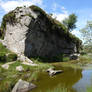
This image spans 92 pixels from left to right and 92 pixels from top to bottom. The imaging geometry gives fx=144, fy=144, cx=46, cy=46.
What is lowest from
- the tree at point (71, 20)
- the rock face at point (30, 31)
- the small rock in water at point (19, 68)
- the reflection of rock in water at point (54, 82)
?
the reflection of rock in water at point (54, 82)

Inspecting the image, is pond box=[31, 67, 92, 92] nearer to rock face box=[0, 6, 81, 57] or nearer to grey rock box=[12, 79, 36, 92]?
grey rock box=[12, 79, 36, 92]

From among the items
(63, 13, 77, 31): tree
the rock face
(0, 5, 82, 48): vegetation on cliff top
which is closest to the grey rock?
the rock face

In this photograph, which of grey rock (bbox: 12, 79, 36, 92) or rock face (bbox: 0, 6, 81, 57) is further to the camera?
rock face (bbox: 0, 6, 81, 57)

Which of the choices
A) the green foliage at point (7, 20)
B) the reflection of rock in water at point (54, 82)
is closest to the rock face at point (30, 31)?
the green foliage at point (7, 20)

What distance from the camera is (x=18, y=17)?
30391mm

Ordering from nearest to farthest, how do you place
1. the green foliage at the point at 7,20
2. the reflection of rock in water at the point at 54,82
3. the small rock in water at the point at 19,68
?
1. the reflection of rock in water at the point at 54,82
2. the small rock in water at the point at 19,68
3. the green foliage at the point at 7,20

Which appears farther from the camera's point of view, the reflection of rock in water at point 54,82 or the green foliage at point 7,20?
the green foliage at point 7,20

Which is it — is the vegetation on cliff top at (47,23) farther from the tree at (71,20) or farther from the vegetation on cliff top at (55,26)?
the tree at (71,20)

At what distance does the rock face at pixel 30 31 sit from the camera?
29812mm

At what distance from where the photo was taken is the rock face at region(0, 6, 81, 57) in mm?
29812

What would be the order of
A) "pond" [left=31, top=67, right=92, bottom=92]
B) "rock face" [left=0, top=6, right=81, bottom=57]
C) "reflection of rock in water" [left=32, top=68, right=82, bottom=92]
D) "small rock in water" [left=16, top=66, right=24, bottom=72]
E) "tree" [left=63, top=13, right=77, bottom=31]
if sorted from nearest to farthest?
"pond" [left=31, top=67, right=92, bottom=92] < "reflection of rock in water" [left=32, top=68, right=82, bottom=92] < "small rock in water" [left=16, top=66, right=24, bottom=72] < "rock face" [left=0, top=6, right=81, bottom=57] < "tree" [left=63, top=13, right=77, bottom=31]

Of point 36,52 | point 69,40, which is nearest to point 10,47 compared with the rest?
point 36,52

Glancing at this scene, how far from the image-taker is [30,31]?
30234mm

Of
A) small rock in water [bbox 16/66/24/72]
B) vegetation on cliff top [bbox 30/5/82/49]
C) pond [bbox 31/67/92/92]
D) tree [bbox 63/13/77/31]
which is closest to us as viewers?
pond [bbox 31/67/92/92]
